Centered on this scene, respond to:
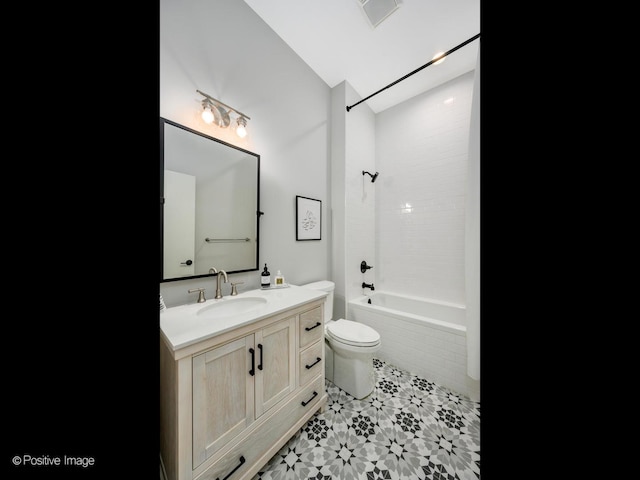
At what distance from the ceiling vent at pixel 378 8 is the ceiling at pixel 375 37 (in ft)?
0.08

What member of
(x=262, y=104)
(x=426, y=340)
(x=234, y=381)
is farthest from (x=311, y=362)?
(x=262, y=104)

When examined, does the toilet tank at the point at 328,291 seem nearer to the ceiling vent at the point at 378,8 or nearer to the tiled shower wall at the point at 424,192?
the tiled shower wall at the point at 424,192

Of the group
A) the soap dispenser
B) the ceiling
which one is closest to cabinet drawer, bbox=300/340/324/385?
the soap dispenser

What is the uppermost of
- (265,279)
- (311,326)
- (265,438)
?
(265,279)

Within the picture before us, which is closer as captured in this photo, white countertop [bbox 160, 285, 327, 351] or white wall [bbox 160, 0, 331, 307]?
white countertop [bbox 160, 285, 327, 351]

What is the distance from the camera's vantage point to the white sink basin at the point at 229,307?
44.1 inches

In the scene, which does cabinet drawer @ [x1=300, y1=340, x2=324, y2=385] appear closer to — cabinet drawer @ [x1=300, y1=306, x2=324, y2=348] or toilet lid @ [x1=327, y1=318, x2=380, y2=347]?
cabinet drawer @ [x1=300, y1=306, x2=324, y2=348]

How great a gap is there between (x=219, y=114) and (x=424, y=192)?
6.03 feet

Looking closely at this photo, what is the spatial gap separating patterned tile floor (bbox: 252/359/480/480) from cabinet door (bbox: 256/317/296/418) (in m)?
→ 0.31

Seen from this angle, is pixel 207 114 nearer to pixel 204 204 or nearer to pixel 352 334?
pixel 204 204

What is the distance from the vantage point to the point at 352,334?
1531mm

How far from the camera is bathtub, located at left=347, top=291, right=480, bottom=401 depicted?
59.4 inches

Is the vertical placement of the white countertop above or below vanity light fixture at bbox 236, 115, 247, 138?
below
